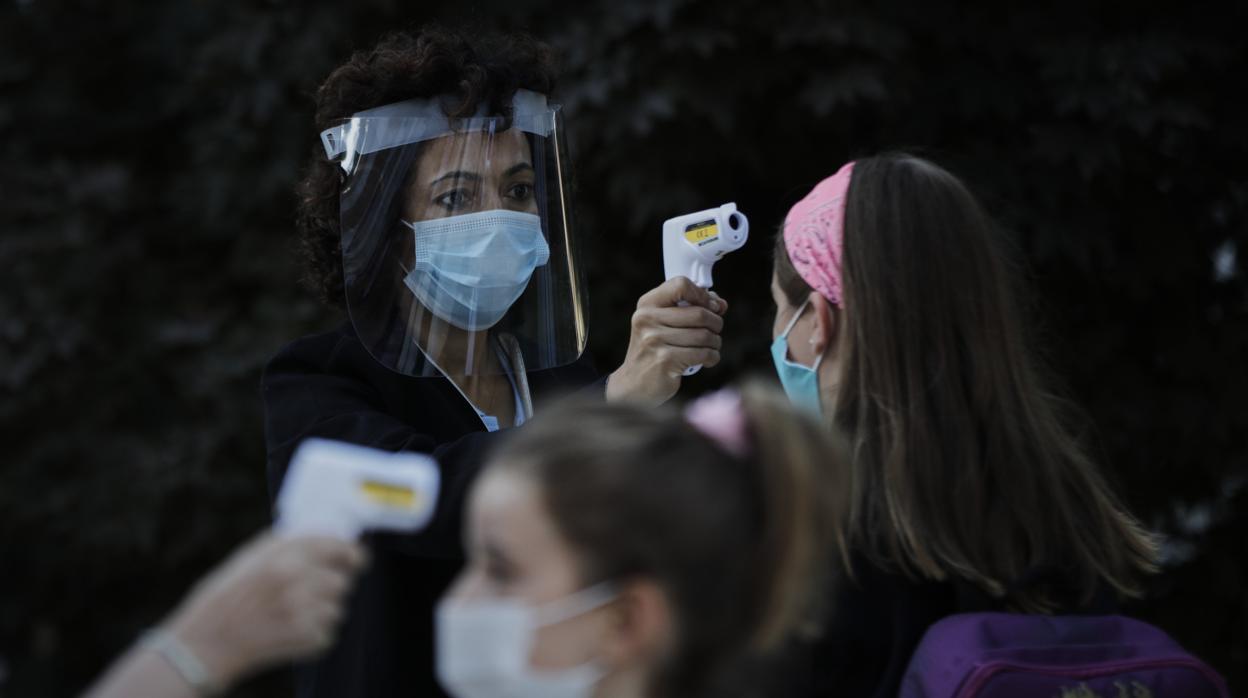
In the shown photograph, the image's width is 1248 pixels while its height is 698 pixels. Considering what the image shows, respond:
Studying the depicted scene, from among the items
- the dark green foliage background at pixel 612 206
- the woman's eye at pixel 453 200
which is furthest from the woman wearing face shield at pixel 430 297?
the dark green foliage background at pixel 612 206

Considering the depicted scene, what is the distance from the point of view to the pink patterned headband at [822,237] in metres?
2.19

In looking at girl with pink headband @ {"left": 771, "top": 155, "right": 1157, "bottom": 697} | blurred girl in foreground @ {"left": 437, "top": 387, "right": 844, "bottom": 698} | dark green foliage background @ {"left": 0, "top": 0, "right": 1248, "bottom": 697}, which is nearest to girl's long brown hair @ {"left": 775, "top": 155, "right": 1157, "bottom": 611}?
girl with pink headband @ {"left": 771, "top": 155, "right": 1157, "bottom": 697}

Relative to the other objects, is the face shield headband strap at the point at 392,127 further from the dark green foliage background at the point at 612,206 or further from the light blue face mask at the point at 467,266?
the dark green foliage background at the point at 612,206

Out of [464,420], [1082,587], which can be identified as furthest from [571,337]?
[1082,587]

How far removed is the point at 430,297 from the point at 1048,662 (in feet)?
3.84

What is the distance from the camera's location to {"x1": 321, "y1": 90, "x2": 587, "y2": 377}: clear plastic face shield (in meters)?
2.29

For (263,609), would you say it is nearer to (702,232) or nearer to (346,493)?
(346,493)

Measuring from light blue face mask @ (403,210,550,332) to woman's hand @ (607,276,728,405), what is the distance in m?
0.28

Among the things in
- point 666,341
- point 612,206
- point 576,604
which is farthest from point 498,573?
point 612,206

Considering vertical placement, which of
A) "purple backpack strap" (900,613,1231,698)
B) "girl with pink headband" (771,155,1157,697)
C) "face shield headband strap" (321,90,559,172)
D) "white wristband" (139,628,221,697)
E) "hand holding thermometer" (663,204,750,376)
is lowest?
"purple backpack strap" (900,613,1231,698)

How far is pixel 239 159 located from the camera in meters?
4.46

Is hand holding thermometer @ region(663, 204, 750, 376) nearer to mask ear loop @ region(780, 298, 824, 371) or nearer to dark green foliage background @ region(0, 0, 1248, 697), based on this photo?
mask ear loop @ region(780, 298, 824, 371)

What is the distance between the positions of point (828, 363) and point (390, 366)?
2.44 ft

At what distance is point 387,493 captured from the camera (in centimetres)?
123
